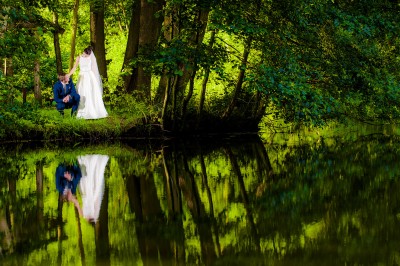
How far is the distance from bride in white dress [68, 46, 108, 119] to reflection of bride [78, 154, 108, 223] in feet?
20.8

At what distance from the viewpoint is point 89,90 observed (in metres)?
20.8

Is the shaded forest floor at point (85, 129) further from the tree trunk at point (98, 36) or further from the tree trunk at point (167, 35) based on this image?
the tree trunk at point (98, 36)

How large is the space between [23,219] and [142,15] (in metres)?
14.2

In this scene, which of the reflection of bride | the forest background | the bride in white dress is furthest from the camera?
the bride in white dress

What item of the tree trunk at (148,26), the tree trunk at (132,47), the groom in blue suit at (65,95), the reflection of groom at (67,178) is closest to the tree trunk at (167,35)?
the tree trunk at (148,26)

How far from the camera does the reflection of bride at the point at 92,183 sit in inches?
283

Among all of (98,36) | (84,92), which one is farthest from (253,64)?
(98,36)

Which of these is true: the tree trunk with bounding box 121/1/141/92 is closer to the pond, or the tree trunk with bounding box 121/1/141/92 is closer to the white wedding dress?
the white wedding dress

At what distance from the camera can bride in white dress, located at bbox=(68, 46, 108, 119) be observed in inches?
808

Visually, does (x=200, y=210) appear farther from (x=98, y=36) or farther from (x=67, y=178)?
(x=98, y=36)

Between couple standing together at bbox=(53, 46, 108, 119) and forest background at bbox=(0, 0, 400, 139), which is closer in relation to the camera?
forest background at bbox=(0, 0, 400, 139)

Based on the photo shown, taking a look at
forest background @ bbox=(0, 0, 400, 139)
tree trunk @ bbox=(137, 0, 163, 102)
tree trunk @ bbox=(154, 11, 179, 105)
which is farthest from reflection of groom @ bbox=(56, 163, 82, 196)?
tree trunk @ bbox=(137, 0, 163, 102)

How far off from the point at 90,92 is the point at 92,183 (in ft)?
37.8

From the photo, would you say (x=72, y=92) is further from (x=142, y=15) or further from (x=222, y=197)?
(x=222, y=197)
